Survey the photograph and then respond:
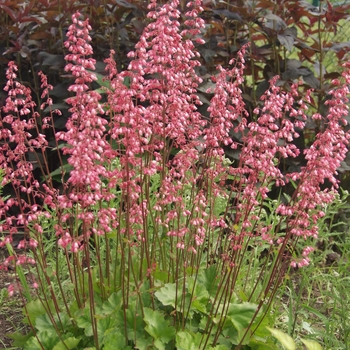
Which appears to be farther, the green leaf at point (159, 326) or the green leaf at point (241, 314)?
the green leaf at point (241, 314)

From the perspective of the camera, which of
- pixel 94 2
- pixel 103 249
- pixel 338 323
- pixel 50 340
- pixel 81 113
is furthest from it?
pixel 94 2

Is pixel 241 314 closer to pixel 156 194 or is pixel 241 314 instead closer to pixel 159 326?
pixel 159 326

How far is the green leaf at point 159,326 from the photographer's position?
8.64 ft

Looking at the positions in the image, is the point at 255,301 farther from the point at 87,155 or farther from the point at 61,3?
the point at 61,3

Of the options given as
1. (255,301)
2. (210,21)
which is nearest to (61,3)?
(210,21)

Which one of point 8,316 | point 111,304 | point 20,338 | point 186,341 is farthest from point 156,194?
point 8,316

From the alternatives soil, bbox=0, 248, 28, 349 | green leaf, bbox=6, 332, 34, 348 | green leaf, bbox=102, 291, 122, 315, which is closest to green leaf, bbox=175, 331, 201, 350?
green leaf, bbox=102, 291, 122, 315

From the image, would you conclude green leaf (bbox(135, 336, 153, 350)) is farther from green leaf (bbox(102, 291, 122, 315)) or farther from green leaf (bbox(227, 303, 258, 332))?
green leaf (bbox(227, 303, 258, 332))

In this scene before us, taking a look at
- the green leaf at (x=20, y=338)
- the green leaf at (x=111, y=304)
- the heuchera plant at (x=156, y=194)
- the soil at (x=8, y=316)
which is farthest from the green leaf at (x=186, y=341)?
the soil at (x=8, y=316)

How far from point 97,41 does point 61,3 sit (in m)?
0.54

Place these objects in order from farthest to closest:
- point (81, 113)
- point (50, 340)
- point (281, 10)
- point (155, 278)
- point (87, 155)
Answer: point (281, 10) → point (155, 278) → point (50, 340) → point (81, 113) → point (87, 155)

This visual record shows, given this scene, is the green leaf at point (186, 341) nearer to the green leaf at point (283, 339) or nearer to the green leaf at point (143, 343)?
the green leaf at point (143, 343)

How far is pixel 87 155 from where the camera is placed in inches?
82.0

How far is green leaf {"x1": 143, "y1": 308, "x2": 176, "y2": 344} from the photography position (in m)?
2.63
